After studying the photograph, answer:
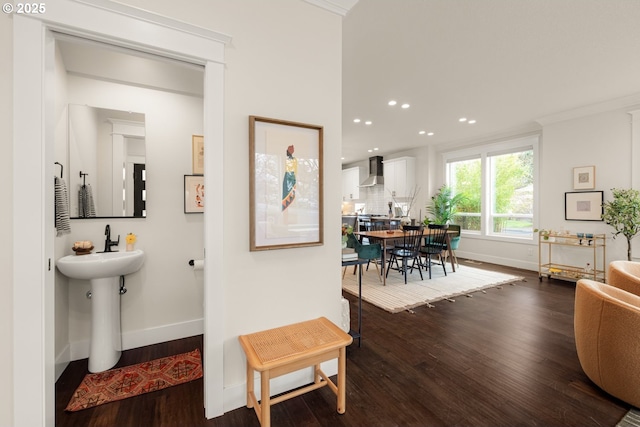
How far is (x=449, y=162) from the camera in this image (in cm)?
684

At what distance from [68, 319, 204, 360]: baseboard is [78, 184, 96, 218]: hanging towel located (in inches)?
40.9

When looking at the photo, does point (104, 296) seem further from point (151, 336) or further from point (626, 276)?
point (626, 276)

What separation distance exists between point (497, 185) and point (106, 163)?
6824 millimetres

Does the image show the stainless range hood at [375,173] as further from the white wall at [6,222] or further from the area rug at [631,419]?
the white wall at [6,222]

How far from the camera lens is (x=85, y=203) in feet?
7.32

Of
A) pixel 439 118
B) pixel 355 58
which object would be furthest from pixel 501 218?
pixel 355 58

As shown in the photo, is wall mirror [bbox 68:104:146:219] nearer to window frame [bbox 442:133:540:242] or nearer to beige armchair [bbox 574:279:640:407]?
beige armchair [bbox 574:279:640:407]

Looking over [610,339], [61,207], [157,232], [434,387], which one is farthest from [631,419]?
[61,207]

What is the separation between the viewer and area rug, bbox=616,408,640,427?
1568mm

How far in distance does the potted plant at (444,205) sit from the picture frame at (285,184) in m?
5.28

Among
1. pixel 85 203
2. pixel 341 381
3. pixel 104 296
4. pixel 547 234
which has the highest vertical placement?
pixel 85 203

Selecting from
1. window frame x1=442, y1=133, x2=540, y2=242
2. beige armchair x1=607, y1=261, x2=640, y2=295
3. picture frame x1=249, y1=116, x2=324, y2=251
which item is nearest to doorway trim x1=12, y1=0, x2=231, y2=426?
picture frame x1=249, y1=116, x2=324, y2=251

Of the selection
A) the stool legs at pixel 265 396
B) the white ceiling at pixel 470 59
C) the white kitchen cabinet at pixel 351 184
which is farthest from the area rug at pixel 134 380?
the white kitchen cabinet at pixel 351 184

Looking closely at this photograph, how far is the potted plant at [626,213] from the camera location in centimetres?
379
